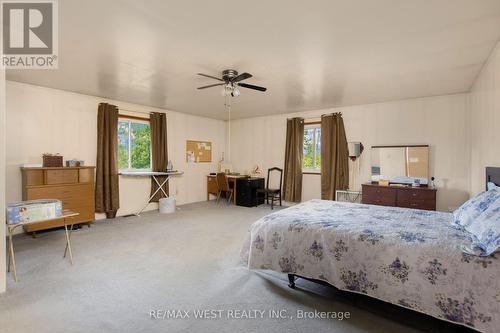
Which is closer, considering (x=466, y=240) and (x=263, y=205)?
(x=466, y=240)

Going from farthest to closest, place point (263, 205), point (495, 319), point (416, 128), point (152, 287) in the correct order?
1. point (263, 205)
2. point (416, 128)
3. point (152, 287)
4. point (495, 319)

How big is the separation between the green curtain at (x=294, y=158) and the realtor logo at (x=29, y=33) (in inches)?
173

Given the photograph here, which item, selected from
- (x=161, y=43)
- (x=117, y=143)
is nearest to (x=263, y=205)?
(x=117, y=143)

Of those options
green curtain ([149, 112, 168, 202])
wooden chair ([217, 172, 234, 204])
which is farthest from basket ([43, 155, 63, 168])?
wooden chair ([217, 172, 234, 204])

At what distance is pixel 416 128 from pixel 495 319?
12.5 feet

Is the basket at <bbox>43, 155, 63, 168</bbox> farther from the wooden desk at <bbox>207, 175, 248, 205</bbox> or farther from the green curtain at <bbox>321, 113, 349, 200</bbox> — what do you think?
the green curtain at <bbox>321, 113, 349, 200</bbox>

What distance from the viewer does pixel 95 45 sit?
252 cm

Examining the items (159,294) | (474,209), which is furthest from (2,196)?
(474,209)

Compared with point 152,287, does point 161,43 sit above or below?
above

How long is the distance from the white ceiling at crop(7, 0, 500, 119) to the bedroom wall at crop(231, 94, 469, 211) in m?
0.42

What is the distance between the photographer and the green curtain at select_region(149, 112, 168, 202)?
5.48 meters

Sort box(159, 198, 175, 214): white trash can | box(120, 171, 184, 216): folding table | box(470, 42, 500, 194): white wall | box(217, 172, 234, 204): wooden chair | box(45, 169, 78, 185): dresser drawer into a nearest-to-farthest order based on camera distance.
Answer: box(470, 42, 500, 194): white wall < box(45, 169, 78, 185): dresser drawer < box(120, 171, 184, 216): folding table < box(159, 198, 175, 214): white trash can < box(217, 172, 234, 204): wooden chair

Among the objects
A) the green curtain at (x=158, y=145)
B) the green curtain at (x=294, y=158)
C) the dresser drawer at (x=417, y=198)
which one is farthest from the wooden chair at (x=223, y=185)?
the dresser drawer at (x=417, y=198)

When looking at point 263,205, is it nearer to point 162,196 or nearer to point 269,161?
point 269,161
